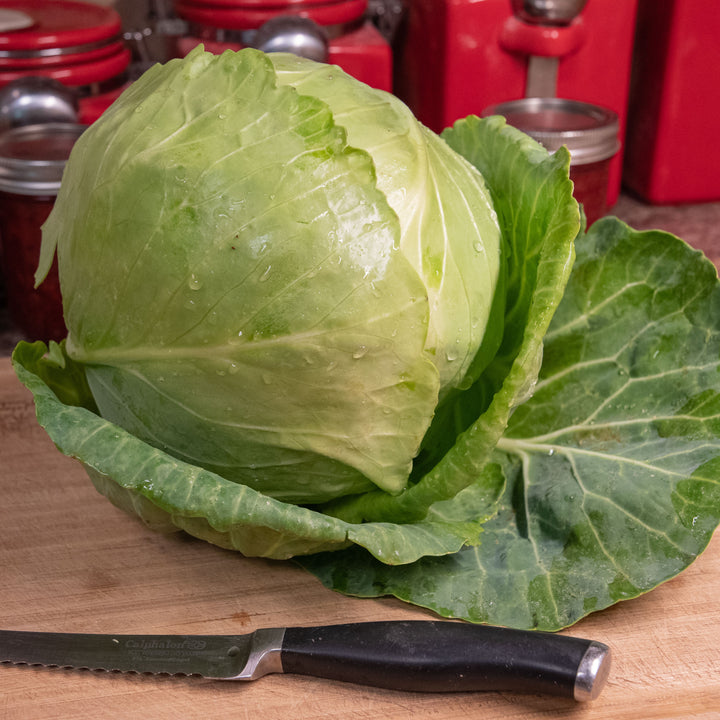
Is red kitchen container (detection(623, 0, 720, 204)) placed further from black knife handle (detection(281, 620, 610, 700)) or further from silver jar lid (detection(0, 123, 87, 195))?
black knife handle (detection(281, 620, 610, 700))

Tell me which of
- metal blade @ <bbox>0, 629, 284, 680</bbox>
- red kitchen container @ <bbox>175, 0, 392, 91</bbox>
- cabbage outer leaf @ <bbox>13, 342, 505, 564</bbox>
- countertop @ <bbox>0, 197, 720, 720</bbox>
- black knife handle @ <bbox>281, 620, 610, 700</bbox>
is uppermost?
red kitchen container @ <bbox>175, 0, 392, 91</bbox>

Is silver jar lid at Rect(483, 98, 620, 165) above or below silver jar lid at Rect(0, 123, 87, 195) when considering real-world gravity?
below

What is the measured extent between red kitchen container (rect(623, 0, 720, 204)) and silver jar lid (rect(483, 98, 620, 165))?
57 centimetres

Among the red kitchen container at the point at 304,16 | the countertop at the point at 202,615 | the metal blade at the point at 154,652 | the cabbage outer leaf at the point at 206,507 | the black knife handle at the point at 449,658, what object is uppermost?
the red kitchen container at the point at 304,16

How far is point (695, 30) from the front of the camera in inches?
104

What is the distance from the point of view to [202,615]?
4.38 ft

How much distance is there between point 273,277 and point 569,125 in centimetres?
130

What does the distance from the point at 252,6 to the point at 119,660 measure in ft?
6.33

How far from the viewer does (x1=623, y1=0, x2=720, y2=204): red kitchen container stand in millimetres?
2668

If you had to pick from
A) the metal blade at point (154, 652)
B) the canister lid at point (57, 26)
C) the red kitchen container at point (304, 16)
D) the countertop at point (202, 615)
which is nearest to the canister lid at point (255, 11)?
the red kitchen container at point (304, 16)

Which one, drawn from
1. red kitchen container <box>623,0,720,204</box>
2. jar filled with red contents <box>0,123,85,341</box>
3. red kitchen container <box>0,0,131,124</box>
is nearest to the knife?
jar filled with red contents <box>0,123,85,341</box>

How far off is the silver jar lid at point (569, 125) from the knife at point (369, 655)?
1.29 m

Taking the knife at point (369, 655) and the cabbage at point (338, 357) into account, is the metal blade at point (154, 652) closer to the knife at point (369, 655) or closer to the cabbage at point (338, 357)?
the knife at point (369, 655)

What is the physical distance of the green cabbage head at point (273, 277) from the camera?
1.22 meters
